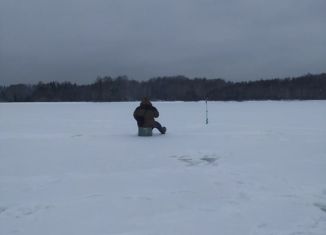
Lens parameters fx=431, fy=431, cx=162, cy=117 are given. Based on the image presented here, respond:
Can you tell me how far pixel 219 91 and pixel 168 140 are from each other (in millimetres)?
94558

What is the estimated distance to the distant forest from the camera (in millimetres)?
101500

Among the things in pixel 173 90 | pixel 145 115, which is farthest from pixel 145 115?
pixel 173 90

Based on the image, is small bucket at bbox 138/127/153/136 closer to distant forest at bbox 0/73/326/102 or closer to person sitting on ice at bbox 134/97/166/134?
person sitting on ice at bbox 134/97/166/134

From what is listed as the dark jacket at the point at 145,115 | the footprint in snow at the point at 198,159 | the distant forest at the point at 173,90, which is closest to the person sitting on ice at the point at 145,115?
the dark jacket at the point at 145,115

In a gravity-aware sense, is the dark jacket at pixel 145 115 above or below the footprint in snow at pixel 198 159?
above

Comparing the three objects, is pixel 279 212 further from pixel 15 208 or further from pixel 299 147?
pixel 299 147

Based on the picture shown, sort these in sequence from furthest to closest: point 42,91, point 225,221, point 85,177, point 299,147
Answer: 1. point 42,91
2. point 299,147
3. point 85,177
4. point 225,221

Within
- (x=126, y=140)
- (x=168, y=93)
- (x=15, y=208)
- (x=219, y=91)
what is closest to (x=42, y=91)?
(x=168, y=93)

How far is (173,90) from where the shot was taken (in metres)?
112

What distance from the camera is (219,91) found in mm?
106250

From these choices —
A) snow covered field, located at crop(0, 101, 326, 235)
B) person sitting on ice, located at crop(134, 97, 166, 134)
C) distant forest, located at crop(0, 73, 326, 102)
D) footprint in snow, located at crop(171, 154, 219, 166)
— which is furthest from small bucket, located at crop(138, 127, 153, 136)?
distant forest, located at crop(0, 73, 326, 102)

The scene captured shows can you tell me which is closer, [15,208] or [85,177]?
[15,208]

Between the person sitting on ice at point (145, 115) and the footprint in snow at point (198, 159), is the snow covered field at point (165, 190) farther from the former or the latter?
the person sitting on ice at point (145, 115)

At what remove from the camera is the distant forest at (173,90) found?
10150 centimetres
